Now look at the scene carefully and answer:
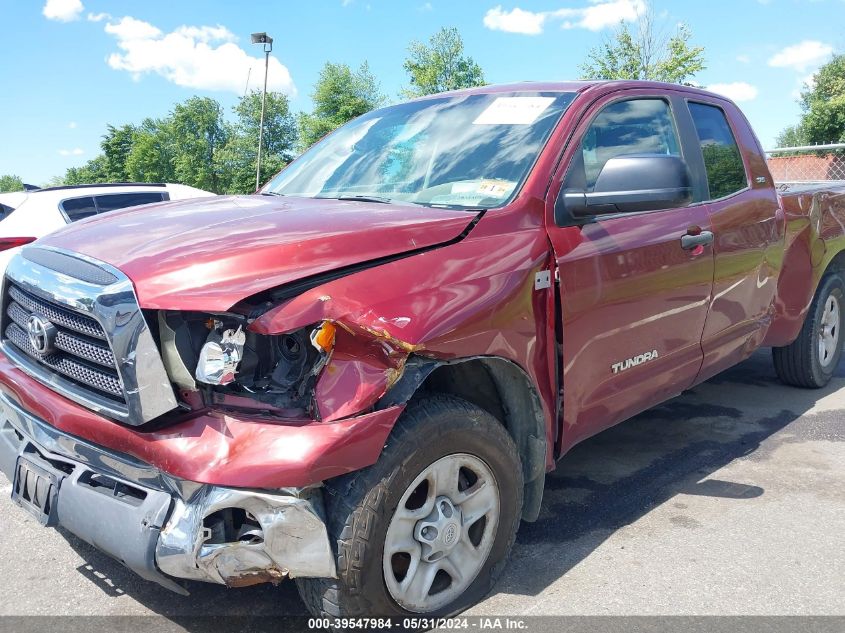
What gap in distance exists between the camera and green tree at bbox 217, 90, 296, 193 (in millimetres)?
59844

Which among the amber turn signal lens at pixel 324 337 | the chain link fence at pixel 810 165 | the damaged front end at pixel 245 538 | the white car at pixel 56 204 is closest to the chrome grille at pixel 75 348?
the damaged front end at pixel 245 538

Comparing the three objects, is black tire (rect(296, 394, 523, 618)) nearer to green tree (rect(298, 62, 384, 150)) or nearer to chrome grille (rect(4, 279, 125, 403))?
chrome grille (rect(4, 279, 125, 403))

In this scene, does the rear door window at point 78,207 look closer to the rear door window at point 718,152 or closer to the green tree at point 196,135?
the rear door window at point 718,152

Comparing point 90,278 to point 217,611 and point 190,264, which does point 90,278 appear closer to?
point 190,264

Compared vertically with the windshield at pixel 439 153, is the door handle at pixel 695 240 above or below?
below

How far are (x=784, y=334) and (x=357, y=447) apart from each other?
380 centimetres

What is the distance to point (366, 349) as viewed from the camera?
2.03 meters

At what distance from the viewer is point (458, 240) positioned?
2398mm

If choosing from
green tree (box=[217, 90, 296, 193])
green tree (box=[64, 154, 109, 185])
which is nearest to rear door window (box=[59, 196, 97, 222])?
green tree (box=[217, 90, 296, 193])

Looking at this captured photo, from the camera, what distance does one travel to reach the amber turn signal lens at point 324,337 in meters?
1.96

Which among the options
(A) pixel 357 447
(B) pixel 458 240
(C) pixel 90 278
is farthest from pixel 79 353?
(B) pixel 458 240

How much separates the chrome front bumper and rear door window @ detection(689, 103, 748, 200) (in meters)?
2.87

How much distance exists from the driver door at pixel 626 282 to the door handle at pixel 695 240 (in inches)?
0.5

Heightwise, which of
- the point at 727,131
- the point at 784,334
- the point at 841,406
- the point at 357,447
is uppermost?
the point at 727,131
